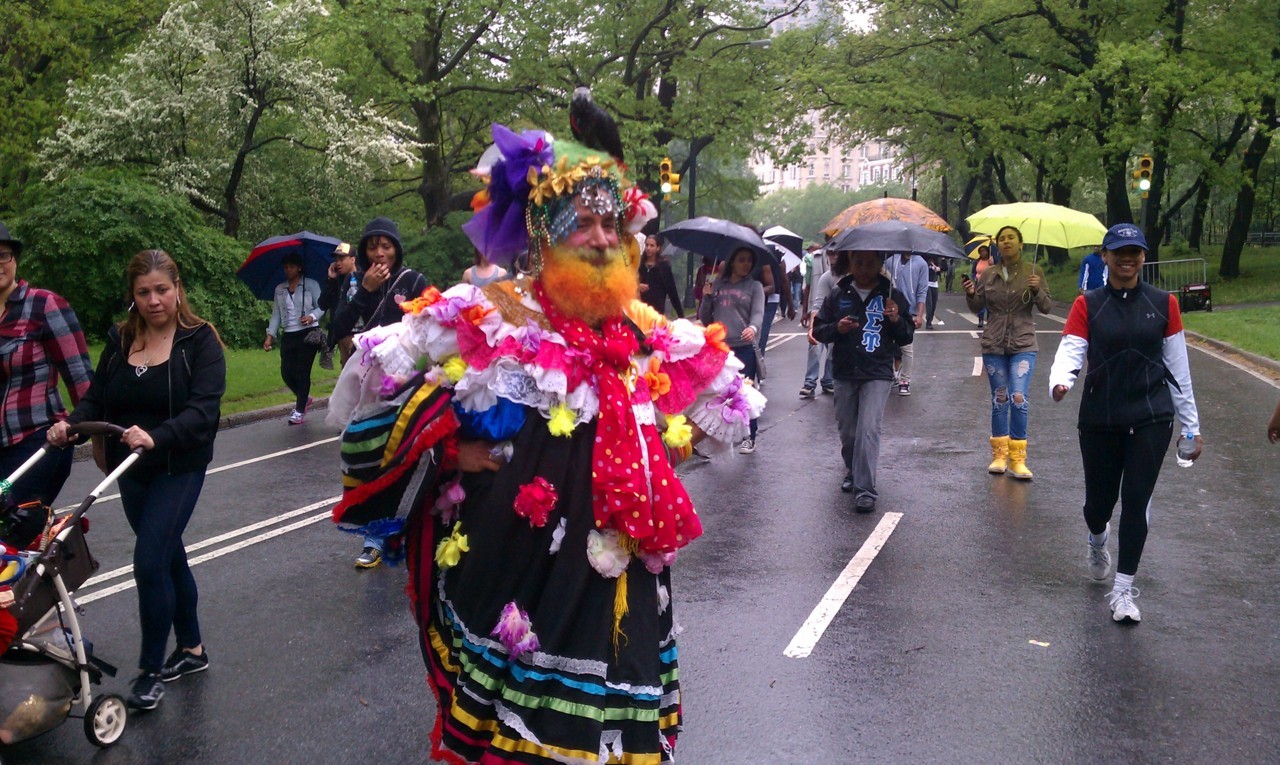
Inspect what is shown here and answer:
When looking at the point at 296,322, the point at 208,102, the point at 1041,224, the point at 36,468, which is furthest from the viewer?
the point at 208,102

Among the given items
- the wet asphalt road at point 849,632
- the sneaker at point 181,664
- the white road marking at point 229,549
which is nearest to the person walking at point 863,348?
the wet asphalt road at point 849,632

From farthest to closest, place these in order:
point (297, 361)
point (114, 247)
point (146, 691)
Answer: point (114, 247) < point (297, 361) < point (146, 691)

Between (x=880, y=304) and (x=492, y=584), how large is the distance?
5502 millimetres

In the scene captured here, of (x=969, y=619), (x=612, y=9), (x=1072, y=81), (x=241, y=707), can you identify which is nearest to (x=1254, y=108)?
(x=1072, y=81)

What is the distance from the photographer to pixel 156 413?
4559 millimetres

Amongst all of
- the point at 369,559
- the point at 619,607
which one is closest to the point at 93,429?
the point at 619,607

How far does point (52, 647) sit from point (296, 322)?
8.09 metres

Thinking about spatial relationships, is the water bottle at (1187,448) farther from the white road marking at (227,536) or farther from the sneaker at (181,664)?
the white road marking at (227,536)

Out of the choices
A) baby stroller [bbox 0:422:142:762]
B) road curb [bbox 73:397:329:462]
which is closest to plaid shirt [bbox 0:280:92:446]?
baby stroller [bbox 0:422:142:762]

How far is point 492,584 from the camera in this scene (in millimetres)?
3193

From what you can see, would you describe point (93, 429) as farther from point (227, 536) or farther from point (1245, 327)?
point (1245, 327)

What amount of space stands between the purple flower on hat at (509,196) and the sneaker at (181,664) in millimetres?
2675

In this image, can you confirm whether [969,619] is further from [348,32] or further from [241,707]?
[348,32]

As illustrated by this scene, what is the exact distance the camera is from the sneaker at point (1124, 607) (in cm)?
552
